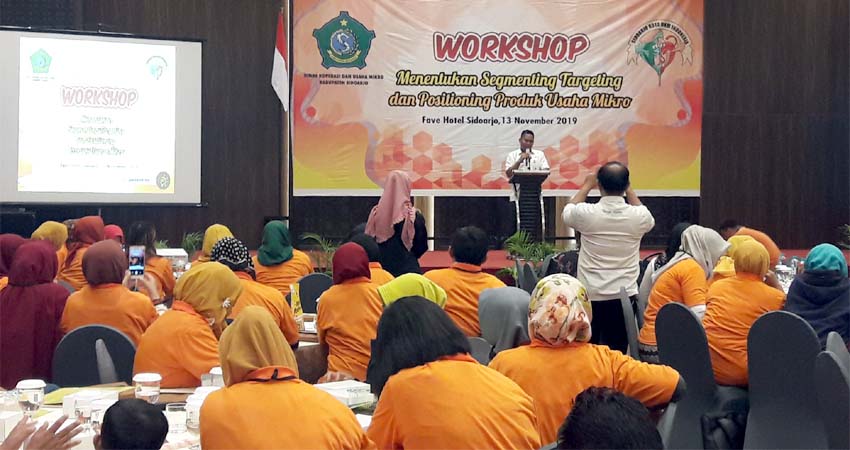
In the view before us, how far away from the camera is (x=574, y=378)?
2709 millimetres

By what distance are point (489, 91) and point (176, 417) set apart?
7678 mm

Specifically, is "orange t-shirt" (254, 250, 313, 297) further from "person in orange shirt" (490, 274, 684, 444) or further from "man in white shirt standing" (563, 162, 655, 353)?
"person in orange shirt" (490, 274, 684, 444)

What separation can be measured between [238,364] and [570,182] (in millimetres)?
8216

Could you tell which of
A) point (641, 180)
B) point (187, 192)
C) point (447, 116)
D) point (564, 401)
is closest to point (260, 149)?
point (187, 192)

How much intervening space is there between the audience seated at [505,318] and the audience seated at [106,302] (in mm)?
1568

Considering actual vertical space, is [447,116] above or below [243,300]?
above

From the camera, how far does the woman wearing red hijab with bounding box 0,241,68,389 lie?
4.11 meters

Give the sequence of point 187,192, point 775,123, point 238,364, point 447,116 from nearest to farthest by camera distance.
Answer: point 238,364 < point 187,192 < point 447,116 < point 775,123

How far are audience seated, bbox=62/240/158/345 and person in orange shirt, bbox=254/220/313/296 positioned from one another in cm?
176

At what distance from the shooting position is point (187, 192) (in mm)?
9359

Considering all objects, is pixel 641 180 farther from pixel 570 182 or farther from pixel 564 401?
pixel 564 401

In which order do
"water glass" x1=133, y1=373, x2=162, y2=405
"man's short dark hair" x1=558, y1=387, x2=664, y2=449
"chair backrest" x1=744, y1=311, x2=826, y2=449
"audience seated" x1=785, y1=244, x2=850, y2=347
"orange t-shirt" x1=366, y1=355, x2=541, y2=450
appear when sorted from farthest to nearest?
"audience seated" x1=785, y1=244, x2=850, y2=347
"chair backrest" x1=744, y1=311, x2=826, y2=449
"water glass" x1=133, y1=373, x2=162, y2=405
"orange t-shirt" x1=366, y1=355, x2=541, y2=450
"man's short dark hair" x1=558, y1=387, x2=664, y2=449

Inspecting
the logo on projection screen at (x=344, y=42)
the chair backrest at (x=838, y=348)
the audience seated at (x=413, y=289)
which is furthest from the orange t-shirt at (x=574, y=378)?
the logo on projection screen at (x=344, y=42)

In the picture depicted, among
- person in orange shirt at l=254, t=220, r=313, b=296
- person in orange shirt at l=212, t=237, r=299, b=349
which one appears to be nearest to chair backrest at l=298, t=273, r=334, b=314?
person in orange shirt at l=254, t=220, r=313, b=296
